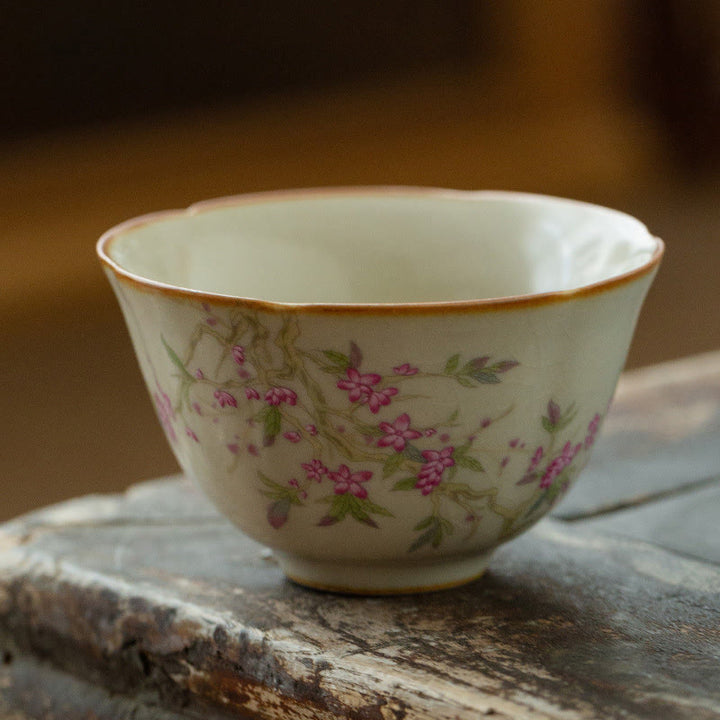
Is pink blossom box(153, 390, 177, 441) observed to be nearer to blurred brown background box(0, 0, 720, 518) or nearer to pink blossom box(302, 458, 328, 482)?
pink blossom box(302, 458, 328, 482)

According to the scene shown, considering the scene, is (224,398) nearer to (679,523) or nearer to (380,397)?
(380,397)

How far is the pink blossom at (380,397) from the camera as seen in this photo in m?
0.44

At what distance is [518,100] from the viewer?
11.4 feet

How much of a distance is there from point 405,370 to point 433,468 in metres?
0.05

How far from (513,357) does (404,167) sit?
9.73 feet

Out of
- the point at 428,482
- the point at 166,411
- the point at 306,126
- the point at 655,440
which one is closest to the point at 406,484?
the point at 428,482

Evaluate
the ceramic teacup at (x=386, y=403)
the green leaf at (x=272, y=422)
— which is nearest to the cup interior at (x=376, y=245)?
the ceramic teacup at (x=386, y=403)

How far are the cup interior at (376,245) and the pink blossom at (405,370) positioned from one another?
0.47ft

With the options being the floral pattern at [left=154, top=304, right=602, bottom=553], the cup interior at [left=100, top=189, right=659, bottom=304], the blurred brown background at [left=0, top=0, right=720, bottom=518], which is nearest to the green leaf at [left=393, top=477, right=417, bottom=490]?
the floral pattern at [left=154, top=304, right=602, bottom=553]

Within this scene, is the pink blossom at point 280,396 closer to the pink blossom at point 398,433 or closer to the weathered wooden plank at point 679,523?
the pink blossom at point 398,433

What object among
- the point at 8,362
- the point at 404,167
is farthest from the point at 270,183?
the point at 8,362

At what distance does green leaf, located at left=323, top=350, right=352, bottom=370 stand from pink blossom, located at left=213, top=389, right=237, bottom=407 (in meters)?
0.05

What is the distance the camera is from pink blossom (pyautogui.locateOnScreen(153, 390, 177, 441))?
495mm

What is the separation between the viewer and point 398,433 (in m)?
0.45
